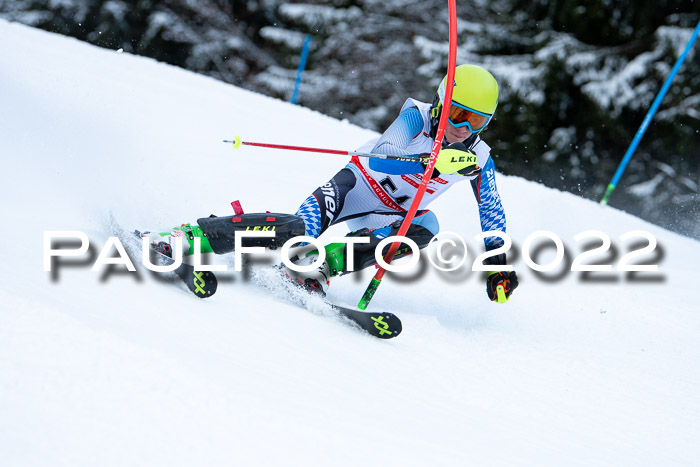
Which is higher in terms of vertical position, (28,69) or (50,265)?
(28,69)

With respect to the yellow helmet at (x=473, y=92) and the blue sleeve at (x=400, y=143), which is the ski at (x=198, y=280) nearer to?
the blue sleeve at (x=400, y=143)

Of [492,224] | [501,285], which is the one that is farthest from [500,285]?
[492,224]

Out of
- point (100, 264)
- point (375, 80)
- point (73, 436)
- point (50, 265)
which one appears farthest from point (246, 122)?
point (375, 80)

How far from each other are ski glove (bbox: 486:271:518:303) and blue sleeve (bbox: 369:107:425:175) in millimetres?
646

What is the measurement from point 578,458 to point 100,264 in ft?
5.92

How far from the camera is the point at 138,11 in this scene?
1562 cm

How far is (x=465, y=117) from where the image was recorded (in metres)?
3.22

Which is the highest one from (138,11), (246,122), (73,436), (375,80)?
(138,11)

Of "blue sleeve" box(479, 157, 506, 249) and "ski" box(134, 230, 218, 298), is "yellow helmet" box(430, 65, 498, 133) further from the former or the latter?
"ski" box(134, 230, 218, 298)

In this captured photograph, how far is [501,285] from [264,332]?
4.46 feet

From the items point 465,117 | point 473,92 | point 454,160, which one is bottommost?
point 454,160

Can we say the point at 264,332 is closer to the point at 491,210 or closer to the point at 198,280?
the point at 198,280

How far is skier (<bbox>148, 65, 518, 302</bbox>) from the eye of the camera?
3012 mm

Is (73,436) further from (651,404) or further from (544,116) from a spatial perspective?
(544,116)
